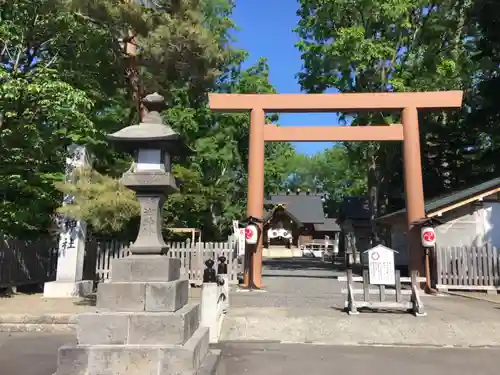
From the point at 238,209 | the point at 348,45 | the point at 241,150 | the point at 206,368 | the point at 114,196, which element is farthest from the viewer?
the point at 238,209

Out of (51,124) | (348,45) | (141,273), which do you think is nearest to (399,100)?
(348,45)

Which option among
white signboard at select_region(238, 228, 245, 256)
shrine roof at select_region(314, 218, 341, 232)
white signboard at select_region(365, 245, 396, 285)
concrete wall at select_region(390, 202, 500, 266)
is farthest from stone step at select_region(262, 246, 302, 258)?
white signboard at select_region(365, 245, 396, 285)

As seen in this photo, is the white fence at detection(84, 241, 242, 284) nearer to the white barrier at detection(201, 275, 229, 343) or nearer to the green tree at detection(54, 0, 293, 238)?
the green tree at detection(54, 0, 293, 238)

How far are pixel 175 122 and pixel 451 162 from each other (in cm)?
1823

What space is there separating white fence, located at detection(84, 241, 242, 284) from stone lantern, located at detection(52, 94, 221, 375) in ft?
32.4

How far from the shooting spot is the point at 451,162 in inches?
1111

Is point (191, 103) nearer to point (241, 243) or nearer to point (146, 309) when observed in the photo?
point (241, 243)

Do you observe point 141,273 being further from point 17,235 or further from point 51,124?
point 17,235

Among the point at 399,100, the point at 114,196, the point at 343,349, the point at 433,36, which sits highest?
the point at 433,36

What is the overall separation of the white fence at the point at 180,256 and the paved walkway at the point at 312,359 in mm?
8153

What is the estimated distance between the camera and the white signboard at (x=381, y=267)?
1006 cm

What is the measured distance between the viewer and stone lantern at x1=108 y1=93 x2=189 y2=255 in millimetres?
5824

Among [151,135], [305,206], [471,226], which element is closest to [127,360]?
[151,135]

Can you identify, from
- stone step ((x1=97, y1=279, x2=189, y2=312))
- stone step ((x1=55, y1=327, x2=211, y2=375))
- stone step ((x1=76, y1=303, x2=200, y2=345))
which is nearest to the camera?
stone step ((x1=55, y1=327, x2=211, y2=375))
